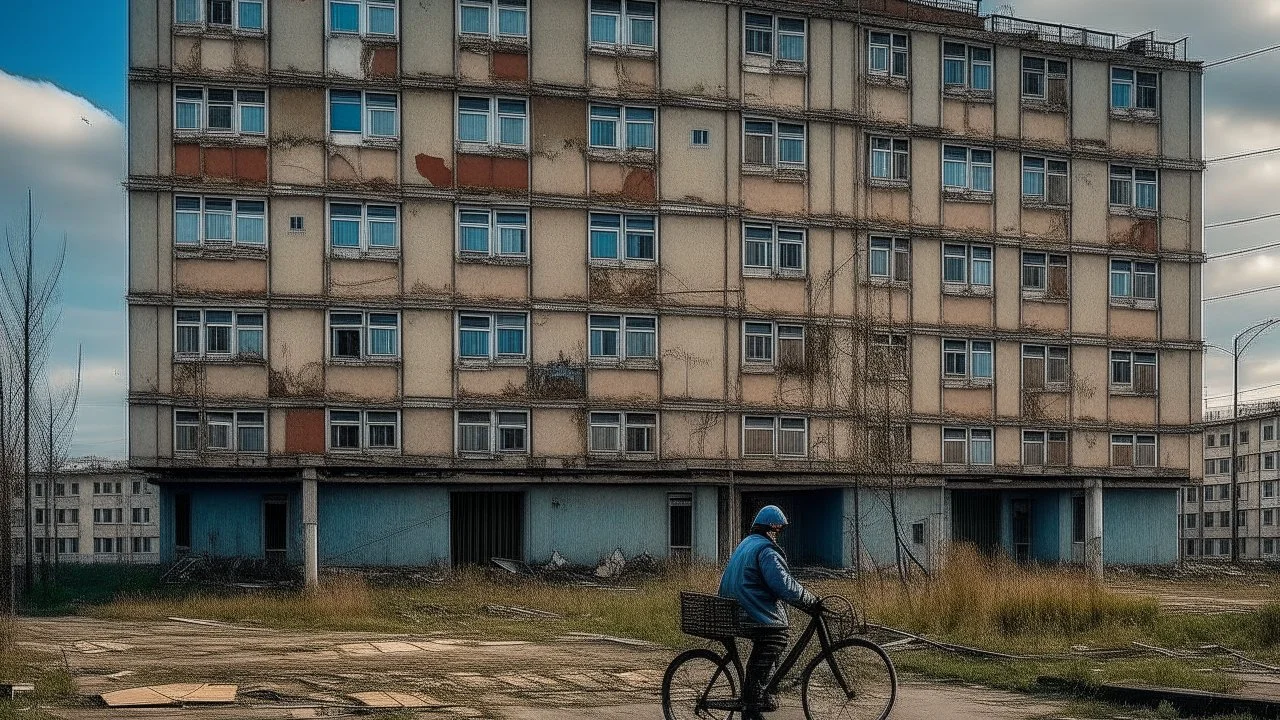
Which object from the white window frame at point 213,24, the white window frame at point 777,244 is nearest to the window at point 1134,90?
the white window frame at point 777,244

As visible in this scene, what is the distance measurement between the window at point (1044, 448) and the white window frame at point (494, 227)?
55.3ft

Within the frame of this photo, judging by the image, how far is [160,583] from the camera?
35500 mm

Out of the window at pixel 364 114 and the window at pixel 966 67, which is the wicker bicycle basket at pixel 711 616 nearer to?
the window at pixel 364 114

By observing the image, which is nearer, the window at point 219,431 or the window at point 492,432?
the window at point 219,431

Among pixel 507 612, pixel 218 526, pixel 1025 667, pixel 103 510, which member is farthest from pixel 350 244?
pixel 103 510

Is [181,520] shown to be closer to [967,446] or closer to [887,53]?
[967,446]

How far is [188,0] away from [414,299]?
9.75 metres

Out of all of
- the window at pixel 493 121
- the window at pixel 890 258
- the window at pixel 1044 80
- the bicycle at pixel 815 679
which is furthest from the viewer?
the window at pixel 1044 80

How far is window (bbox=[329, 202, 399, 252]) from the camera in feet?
125

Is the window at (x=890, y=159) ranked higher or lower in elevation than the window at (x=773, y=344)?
higher

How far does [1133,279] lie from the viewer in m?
46.4

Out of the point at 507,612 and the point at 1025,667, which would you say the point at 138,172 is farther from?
the point at 1025,667

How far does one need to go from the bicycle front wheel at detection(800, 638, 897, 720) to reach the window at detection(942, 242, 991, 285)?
108ft

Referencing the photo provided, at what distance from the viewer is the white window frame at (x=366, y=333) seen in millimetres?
38094
